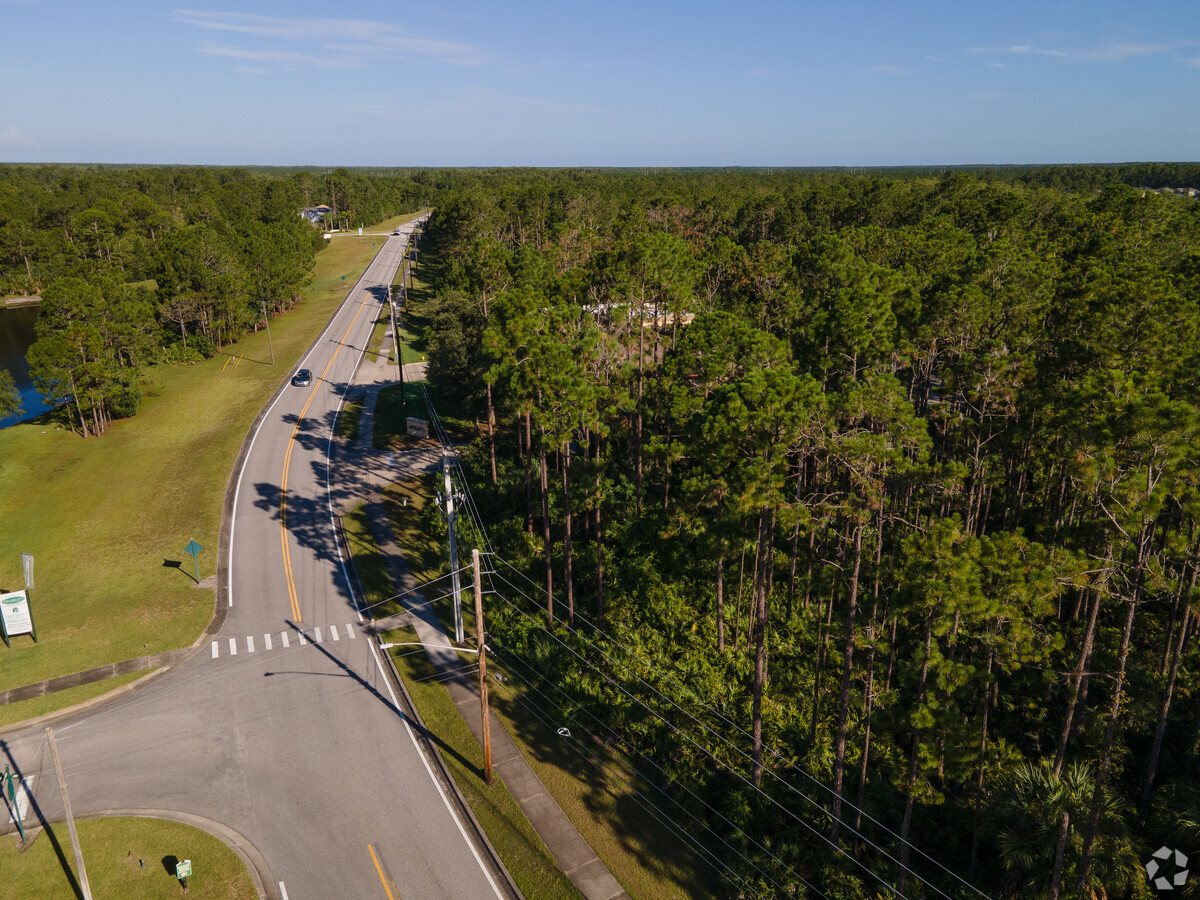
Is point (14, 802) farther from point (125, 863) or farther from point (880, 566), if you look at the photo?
point (880, 566)

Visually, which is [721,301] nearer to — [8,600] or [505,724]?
[505,724]

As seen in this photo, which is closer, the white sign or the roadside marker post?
the roadside marker post

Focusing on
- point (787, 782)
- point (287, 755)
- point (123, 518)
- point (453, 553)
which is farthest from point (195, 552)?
point (787, 782)

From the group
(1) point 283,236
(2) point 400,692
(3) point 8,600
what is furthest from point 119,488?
(1) point 283,236

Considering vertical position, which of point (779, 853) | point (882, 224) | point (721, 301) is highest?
point (882, 224)

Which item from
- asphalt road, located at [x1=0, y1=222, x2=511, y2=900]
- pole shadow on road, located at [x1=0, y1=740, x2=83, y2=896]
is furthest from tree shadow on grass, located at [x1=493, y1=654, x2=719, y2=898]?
pole shadow on road, located at [x1=0, y1=740, x2=83, y2=896]

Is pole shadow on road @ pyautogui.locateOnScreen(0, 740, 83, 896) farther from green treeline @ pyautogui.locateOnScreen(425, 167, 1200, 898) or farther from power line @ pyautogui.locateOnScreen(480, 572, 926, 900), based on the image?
power line @ pyautogui.locateOnScreen(480, 572, 926, 900)
